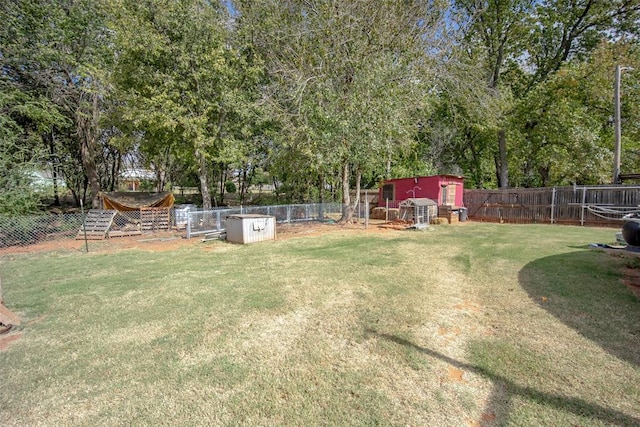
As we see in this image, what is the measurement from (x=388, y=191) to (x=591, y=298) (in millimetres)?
13796

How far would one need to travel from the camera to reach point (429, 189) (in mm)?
15234

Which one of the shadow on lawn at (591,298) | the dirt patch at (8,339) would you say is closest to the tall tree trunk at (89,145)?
the dirt patch at (8,339)

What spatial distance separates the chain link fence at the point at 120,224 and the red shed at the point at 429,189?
22.6 ft

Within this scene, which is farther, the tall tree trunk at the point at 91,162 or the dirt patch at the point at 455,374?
the tall tree trunk at the point at 91,162

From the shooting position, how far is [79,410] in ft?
7.41

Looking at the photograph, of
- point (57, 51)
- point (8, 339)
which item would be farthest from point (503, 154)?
point (57, 51)

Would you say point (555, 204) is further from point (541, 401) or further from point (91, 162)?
point (91, 162)

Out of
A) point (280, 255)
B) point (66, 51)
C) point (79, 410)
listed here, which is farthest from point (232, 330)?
point (66, 51)

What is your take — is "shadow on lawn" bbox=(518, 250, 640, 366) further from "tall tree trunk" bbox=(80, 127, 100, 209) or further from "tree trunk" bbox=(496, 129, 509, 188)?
"tall tree trunk" bbox=(80, 127, 100, 209)

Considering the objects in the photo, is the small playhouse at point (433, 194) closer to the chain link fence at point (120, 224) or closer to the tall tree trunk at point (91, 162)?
the chain link fence at point (120, 224)

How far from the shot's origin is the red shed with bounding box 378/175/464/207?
49.3 feet

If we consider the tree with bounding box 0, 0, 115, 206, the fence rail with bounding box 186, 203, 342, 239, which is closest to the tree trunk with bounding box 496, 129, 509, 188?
the fence rail with bounding box 186, 203, 342, 239

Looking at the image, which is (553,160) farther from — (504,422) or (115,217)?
(115,217)

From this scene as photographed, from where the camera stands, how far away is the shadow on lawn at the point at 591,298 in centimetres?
317
